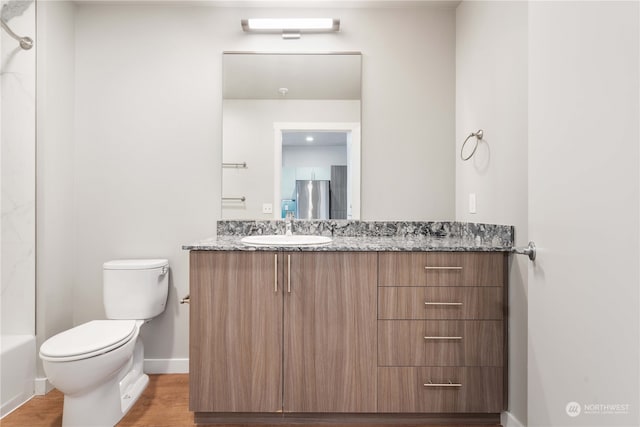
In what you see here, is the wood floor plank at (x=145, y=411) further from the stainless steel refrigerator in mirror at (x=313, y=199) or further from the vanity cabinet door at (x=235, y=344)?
the stainless steel refrigerator in mirror at (x=313, y=199)

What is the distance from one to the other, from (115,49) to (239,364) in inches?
82.6

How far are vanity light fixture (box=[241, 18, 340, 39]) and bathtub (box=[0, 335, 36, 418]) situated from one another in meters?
2.25

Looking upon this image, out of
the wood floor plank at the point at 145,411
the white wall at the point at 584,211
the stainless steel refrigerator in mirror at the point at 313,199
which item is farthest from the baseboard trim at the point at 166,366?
the white wall at the point at 584,211

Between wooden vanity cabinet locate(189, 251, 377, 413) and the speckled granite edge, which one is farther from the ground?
the speckled granite edge

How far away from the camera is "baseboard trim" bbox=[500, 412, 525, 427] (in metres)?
1.64

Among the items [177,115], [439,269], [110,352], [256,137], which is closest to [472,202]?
[439,269]

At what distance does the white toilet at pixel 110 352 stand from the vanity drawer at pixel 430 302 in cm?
128

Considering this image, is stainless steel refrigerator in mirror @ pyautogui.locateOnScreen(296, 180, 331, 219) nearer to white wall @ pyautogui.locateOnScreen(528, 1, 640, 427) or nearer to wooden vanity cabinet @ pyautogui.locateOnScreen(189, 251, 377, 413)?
wooden vanity cabinet @ pyautogui.locateOnScreen(189, 251, 377, 413)

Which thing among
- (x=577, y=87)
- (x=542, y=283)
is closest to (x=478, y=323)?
(x=542, y=283)

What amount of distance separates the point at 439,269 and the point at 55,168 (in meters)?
2.28

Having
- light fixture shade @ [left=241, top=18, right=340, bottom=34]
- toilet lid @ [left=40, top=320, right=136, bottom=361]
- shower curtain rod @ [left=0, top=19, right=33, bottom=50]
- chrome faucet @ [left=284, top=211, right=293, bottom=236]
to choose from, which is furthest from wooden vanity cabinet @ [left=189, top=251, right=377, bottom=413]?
shower curtain rod @ [left=0, top=19, right=33, bottom=50]

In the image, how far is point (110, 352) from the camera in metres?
1.63

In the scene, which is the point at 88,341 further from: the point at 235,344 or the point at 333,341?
the point at 333,341

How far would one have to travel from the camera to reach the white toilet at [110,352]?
1.55 metres
